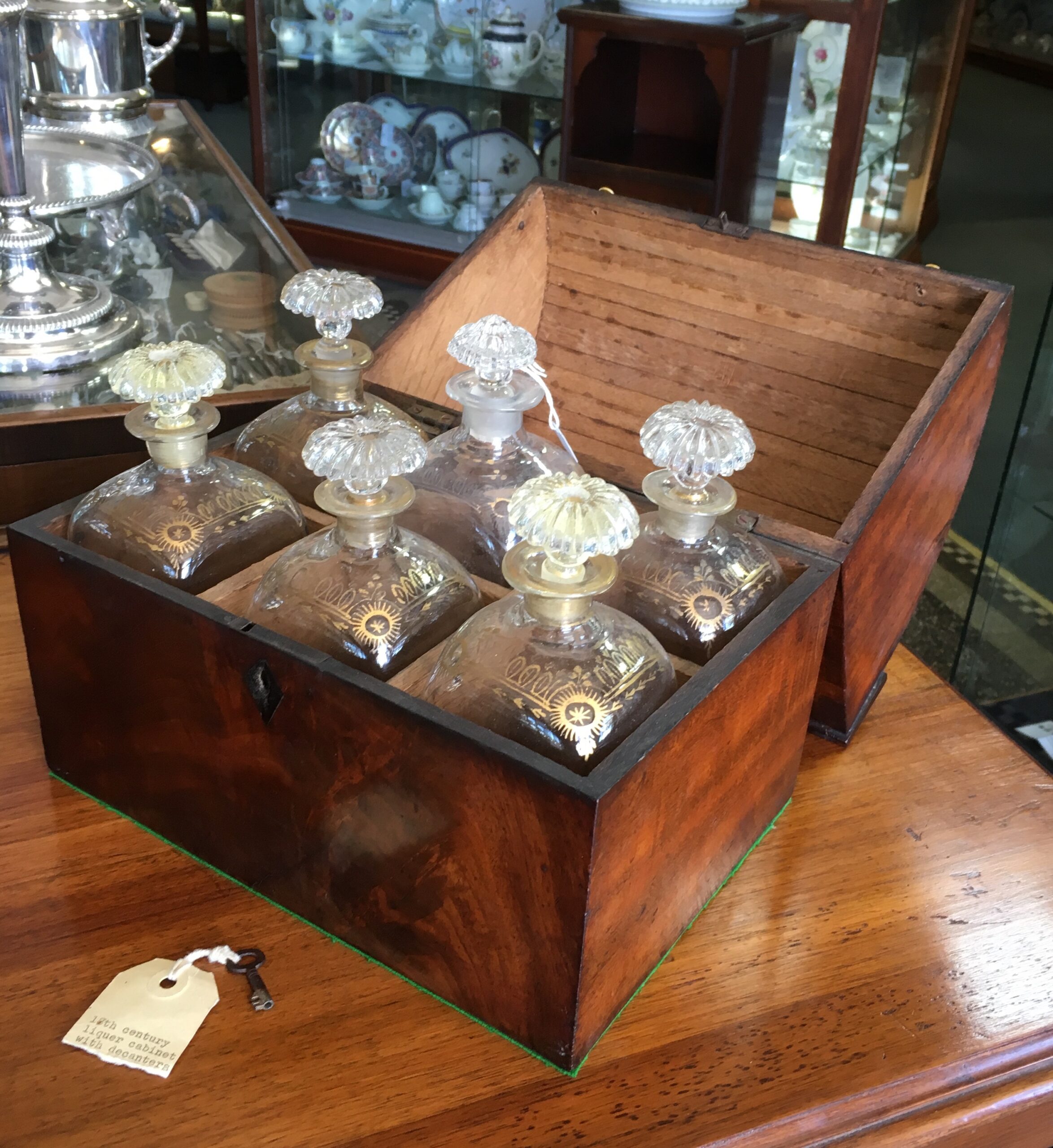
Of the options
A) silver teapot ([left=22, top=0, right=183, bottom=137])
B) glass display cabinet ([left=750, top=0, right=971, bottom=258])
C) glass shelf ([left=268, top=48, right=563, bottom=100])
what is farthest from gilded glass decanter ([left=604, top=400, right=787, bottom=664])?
glass shelf ([left=268, top=48, right=563, bottom=100])

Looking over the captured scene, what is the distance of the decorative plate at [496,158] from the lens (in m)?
3.02

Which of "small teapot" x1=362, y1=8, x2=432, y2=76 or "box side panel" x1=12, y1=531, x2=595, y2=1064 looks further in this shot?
"small teapot" x1=362, y1=8, x2=432, y2=76

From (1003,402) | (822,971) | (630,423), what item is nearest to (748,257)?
(630,423)

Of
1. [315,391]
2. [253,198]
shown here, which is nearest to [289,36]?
[253,198]

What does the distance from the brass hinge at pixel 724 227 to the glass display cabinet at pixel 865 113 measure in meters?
1.33

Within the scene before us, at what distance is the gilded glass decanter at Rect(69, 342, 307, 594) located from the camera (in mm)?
689

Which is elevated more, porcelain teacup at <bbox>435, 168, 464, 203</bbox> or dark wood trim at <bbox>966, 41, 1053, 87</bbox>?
dark wood trim at <bbox>966, 41, 1053, 87</bbox>

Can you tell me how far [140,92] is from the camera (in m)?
1.82

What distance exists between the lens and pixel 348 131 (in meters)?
3.17

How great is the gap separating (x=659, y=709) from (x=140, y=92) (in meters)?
1.60

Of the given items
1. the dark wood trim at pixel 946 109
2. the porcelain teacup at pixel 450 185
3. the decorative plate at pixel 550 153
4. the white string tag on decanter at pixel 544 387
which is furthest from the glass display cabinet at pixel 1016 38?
the white string tag on decanter at pixel 544 387

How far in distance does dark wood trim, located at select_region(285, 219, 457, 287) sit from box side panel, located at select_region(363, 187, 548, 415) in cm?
186

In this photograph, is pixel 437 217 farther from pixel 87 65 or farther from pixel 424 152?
pixel 87 65

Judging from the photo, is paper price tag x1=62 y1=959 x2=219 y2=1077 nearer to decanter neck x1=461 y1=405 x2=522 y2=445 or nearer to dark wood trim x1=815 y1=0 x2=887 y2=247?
decanter neck x1=461 y1=405 x2=522 y2=445
